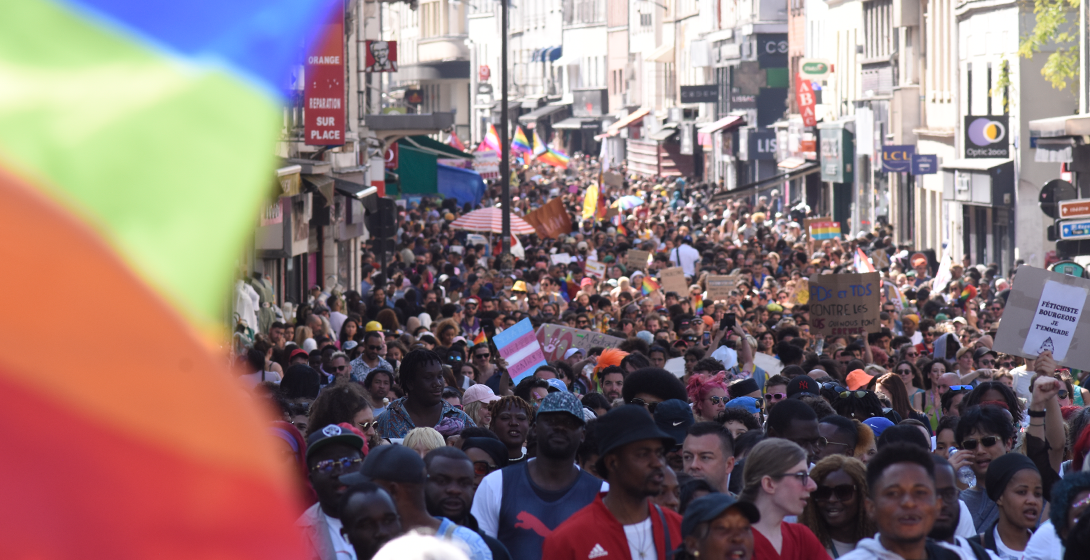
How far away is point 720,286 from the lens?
69.7 feet

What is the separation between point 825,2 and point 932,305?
128 ft

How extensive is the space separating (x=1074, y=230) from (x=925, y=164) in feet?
82.8

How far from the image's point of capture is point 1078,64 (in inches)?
1230

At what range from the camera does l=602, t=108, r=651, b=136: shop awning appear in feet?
299

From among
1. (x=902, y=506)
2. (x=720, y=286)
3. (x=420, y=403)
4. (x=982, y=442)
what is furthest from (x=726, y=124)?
(x=902, y=506)

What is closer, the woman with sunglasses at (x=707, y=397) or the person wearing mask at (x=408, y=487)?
the person wearing mask at (x=408, y=487)

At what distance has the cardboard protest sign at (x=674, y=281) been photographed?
2291 cm

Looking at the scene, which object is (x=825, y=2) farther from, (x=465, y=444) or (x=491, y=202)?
(x=465, y=444)

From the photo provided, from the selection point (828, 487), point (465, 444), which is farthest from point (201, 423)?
point (465, 444)

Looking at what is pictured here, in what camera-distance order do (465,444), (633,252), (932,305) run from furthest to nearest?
(633,252)
(932,305)
(465,444)

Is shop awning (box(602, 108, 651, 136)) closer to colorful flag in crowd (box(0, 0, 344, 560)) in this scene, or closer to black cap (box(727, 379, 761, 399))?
black cap (box(727, 379, 761, 399))

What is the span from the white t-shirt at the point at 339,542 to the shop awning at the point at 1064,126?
82.4ft

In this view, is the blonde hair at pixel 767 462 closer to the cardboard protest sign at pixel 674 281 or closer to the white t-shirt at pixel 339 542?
the white t-shirt at pixel 339 542

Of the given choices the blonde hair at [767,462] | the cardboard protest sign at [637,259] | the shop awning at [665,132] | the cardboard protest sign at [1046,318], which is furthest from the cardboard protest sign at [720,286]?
the shop awning at [665,132]
